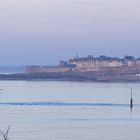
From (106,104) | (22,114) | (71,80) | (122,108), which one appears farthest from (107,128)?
(71,80)

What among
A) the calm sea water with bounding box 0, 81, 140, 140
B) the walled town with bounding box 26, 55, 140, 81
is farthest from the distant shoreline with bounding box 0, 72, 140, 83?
the calm sea water with bounding box 0, 81, 140, 140

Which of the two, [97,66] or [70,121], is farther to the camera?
[97,66]

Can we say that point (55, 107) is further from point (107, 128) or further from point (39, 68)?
point (39, 68)

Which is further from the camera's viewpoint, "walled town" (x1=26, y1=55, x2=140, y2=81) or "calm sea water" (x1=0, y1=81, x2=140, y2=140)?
"walled town" (x1=26, y1=55, x2=140, y2=81)

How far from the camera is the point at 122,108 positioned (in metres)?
54.3

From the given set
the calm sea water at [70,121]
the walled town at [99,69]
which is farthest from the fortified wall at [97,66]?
the calm sea water at [70,121]

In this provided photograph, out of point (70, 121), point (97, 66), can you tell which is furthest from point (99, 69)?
point (70, 121)

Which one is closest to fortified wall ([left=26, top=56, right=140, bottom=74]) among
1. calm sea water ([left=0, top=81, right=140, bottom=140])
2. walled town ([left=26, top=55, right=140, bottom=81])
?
walled town ([left=26, top=55, right=140, bottom=81])

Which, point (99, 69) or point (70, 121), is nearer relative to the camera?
point (70, 121)

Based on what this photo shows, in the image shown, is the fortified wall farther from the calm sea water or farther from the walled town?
the calm sea water

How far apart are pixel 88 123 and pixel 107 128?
293 centimetres

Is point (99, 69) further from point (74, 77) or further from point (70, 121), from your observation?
point (70, 121)

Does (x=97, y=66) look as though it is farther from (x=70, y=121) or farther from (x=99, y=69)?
(x=70, y=121)

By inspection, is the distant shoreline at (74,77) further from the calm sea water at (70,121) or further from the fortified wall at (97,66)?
the calm sea water at (70,121)
